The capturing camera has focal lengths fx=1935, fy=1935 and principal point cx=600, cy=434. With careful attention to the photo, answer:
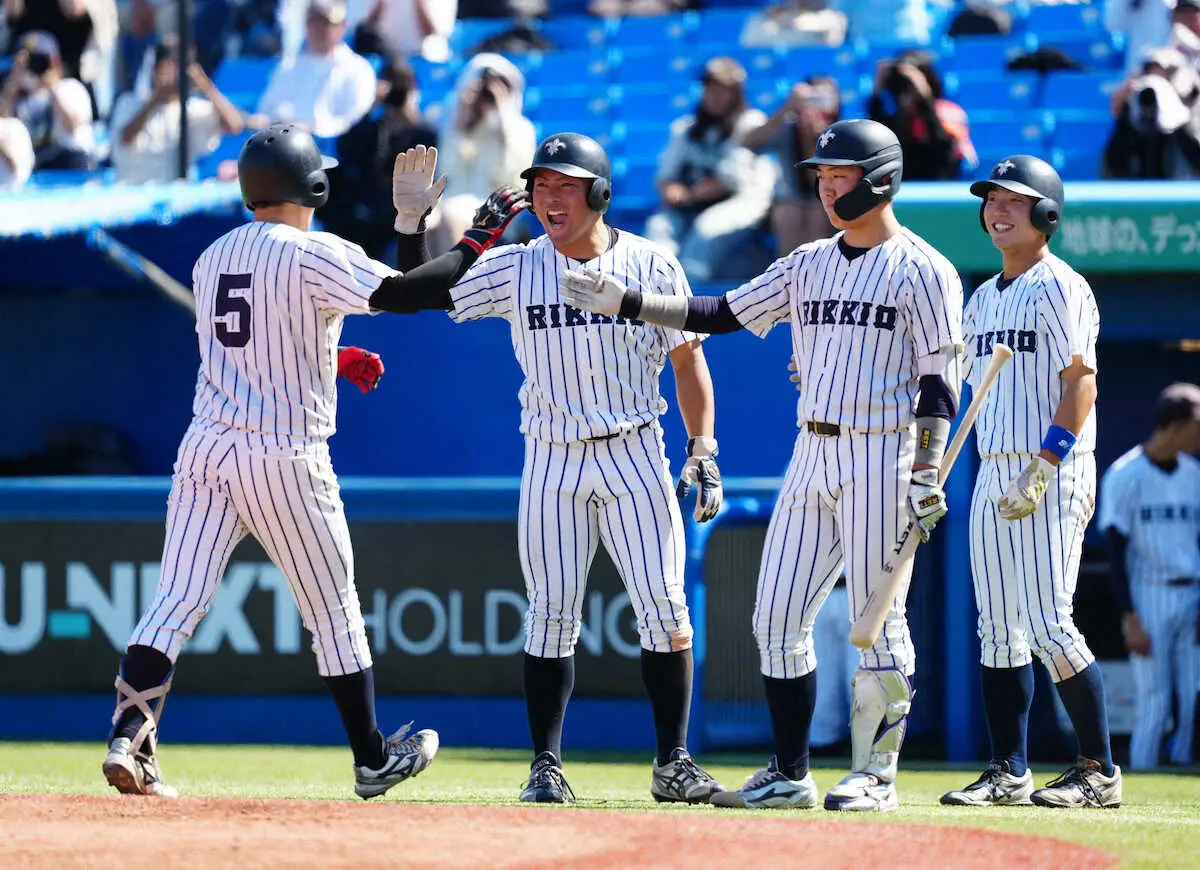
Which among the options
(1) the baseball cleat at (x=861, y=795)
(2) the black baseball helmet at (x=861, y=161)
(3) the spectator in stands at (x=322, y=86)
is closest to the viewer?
(1) the baseball cleat at (x=861, y=795)

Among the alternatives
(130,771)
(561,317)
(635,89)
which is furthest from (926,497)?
(635,89)

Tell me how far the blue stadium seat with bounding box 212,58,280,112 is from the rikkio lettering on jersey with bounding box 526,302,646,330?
8123mm

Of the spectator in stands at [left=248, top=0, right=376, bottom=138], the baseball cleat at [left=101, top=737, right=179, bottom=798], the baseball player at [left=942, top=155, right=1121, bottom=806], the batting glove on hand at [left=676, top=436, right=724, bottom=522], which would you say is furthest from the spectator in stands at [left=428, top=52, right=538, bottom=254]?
the baseball cleat at [left=101, top=737, right=179, bottom=798]

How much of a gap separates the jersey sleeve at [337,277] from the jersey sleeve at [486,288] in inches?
16.2

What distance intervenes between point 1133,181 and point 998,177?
12.2 ft

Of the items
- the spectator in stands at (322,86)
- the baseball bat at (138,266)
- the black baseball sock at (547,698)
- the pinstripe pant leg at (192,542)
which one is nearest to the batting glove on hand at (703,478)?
the black baseball sock at (547,698)

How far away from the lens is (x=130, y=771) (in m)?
5.13

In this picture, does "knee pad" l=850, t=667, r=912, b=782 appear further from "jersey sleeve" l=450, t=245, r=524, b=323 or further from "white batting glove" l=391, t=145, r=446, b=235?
"white batting glove" l=391, t=145, r=446, b=235

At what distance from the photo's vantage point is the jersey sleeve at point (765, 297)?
221 inches

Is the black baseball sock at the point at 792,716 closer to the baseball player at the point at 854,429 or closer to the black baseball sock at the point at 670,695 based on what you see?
the baseball player at the point at 854,429

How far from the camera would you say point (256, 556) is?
28.8ft

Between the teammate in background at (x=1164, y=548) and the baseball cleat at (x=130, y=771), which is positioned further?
the teammate in background at (x=1164, y=548)

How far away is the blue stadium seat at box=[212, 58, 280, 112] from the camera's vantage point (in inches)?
528

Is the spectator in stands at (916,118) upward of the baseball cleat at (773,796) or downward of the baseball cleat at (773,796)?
upward
